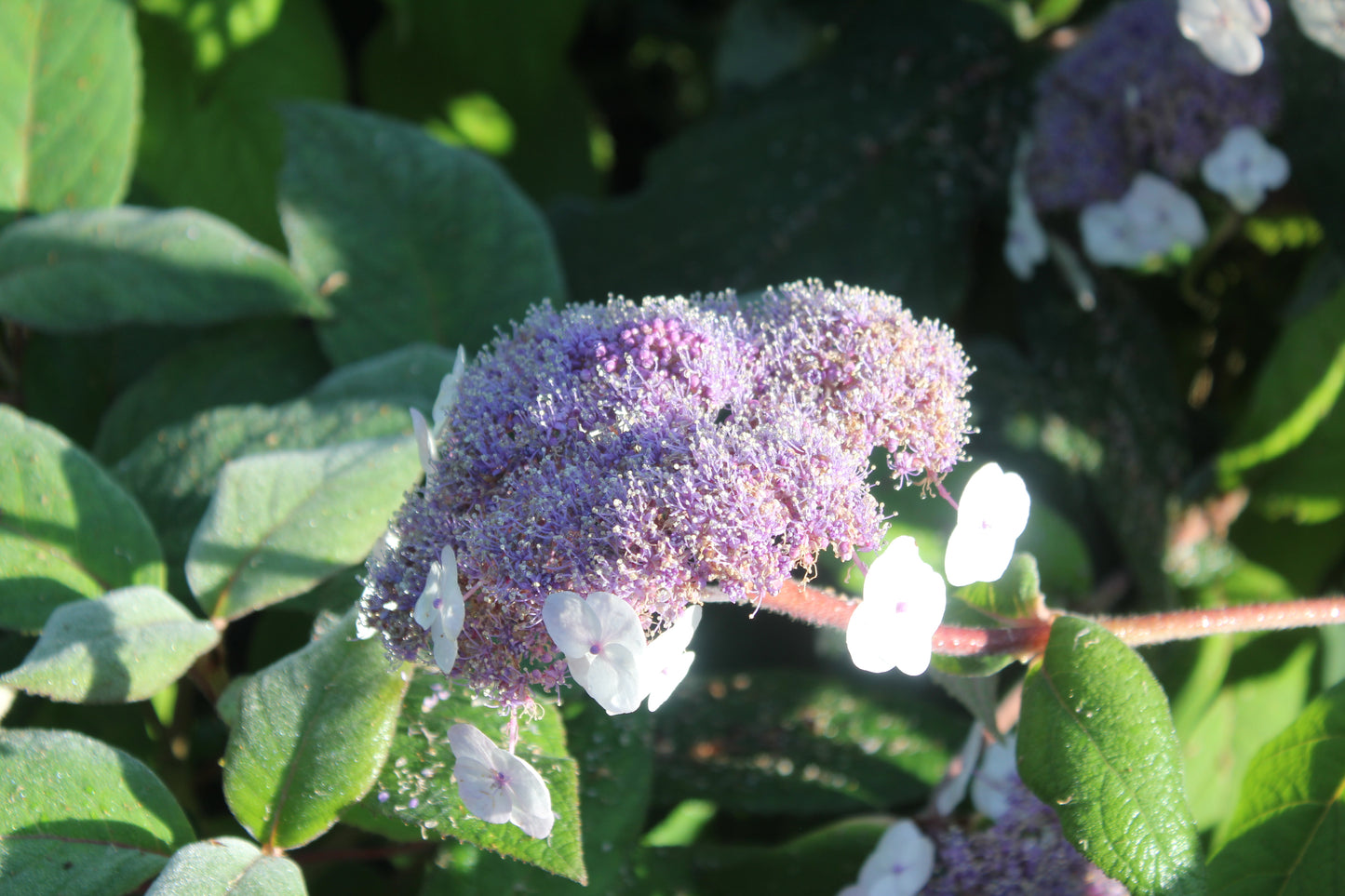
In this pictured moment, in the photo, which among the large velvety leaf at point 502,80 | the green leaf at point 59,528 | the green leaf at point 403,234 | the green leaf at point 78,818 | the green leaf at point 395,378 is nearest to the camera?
the green leaf at point 78,818

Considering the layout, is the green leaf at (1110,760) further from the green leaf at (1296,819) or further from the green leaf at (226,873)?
the green leaf at (226,873)

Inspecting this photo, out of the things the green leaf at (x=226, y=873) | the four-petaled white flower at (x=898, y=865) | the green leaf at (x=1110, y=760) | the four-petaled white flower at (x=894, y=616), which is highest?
the four-petaled white flower at (x=894, y=616)

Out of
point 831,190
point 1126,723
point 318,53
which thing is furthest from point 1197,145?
point 318,53

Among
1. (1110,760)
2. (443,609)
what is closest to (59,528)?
(443,609)

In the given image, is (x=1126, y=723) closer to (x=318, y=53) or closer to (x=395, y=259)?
(x=395, y=259)

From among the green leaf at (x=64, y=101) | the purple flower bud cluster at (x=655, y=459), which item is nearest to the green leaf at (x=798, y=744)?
the purple flower bud cluster at (x=655, y=459)

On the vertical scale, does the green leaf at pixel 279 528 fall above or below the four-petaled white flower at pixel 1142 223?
below

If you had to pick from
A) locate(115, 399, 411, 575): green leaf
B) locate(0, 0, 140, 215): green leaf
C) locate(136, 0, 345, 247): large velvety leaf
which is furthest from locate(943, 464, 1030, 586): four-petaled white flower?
locate(136, 0, 345, 247): large velvety leaf

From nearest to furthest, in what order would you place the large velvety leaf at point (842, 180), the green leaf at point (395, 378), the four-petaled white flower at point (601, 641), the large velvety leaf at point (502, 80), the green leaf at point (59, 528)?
the four-petaled white flower at point (601, 641) < the green leaf at point (59, 528) < the green leaf at point (395, 378) < the large velvety leaf at point (842, 180) < the large velvety leaf at point (502, 80)

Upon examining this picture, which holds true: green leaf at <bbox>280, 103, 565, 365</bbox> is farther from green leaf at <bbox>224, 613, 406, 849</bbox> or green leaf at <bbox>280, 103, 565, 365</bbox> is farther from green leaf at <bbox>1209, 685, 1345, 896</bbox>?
green leaf at <bbox>1209, 685, 1345, 896</bbox>
